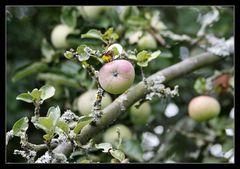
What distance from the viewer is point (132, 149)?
1146 millimetres

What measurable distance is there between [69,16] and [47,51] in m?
0.11

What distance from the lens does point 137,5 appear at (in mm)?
1261

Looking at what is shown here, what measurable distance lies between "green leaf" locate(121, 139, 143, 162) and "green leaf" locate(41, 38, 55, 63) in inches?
11.6

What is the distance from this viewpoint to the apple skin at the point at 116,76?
715 mm

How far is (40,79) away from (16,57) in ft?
0.75

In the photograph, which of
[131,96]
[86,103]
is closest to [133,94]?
[131,96]

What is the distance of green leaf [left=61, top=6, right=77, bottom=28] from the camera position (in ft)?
4.20

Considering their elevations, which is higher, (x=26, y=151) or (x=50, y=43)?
(x=50, y=43)

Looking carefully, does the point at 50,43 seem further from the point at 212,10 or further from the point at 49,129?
the point at 49,129

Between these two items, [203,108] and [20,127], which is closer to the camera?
[20,127]

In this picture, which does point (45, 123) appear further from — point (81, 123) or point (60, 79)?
point (60, 79)

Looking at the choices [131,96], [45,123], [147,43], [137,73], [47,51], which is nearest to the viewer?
[45,123]

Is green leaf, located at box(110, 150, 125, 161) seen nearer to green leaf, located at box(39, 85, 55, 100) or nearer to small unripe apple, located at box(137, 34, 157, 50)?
green leaf, located at box(39, 85, 55, 100)
